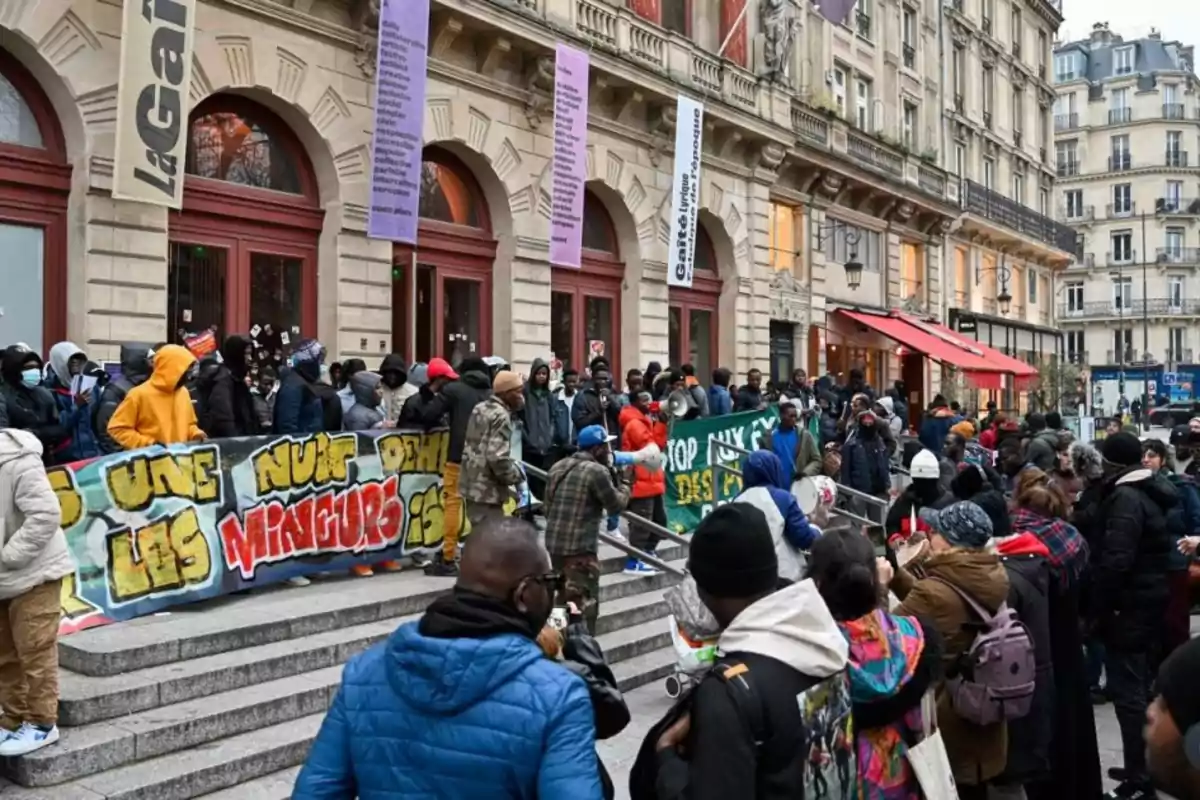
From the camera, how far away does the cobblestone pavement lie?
21.7 ft

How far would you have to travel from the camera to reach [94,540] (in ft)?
22.5

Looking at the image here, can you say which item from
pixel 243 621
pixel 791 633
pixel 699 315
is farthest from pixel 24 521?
pixel 699 315

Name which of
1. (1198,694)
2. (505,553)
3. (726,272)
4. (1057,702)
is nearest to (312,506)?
(1057,702)

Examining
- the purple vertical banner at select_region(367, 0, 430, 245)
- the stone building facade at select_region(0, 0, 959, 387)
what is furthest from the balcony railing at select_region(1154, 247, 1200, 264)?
the purple vertical banner at select_region(367, 0, 430, 245)

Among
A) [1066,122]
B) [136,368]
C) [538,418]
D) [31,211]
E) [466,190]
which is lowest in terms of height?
[538,418]

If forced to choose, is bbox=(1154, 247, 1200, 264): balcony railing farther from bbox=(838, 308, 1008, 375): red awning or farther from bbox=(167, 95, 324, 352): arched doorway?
bbox=(167, 95, 324, 352): arched doorway

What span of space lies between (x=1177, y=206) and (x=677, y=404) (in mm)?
70996

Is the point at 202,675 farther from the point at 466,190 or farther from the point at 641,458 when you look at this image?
the point at 466,190

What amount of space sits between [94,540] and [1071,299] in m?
77.0

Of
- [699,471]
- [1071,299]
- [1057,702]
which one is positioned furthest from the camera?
[1071,299]

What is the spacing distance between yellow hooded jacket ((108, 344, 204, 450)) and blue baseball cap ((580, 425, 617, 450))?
291 cm

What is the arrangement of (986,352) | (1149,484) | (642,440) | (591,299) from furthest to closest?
(986,352) < (591,299) < (642,440) < (1149,484)

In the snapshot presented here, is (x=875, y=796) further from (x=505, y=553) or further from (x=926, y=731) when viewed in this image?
(x=505, y=553)

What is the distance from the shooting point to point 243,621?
7102 millimetres
